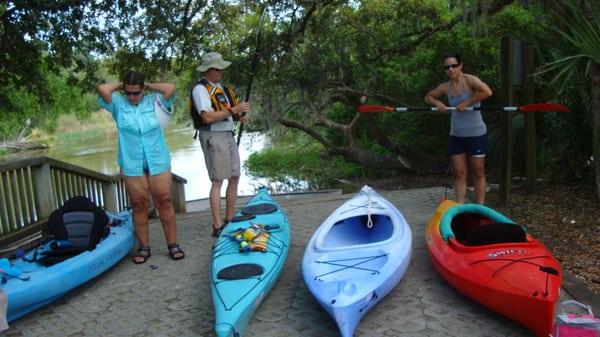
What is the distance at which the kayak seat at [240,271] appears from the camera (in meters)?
3.37

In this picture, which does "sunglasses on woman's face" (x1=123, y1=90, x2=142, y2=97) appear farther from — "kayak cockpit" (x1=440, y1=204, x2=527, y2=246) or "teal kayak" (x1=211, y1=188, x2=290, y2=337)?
"kayak cockpit" (x1=440, y1=204, x2=527, y2=246)

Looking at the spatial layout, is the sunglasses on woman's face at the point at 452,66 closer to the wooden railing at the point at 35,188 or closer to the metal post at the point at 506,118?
the metal post at the point at 506,118

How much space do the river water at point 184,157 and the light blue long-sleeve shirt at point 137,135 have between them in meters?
7.98

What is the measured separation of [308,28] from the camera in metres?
9.57

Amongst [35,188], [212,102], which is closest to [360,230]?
[212,102]

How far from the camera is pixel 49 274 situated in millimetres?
3619

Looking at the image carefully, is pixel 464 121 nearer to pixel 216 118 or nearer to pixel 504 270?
pixel 504 270

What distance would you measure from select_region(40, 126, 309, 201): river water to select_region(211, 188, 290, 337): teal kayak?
8.18 meters

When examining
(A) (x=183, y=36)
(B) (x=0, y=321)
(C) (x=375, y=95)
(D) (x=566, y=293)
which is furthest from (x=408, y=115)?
(B) (x=0, y=321)

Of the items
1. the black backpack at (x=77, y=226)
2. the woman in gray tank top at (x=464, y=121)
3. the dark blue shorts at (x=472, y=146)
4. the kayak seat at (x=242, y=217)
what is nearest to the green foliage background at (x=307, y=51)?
the woman in gray tank top at (x=464, y=121)

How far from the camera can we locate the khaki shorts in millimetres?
4766

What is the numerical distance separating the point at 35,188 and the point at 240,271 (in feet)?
9.81

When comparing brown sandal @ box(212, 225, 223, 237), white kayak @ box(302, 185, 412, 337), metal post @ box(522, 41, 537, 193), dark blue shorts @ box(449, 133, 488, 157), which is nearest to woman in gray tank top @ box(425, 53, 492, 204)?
dark blue shorts @ box(449, 133, 488, 157)

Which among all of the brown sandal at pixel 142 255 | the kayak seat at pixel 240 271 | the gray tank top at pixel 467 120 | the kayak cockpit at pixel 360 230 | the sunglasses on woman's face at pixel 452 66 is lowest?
the brown sandal at pixel 142 255
